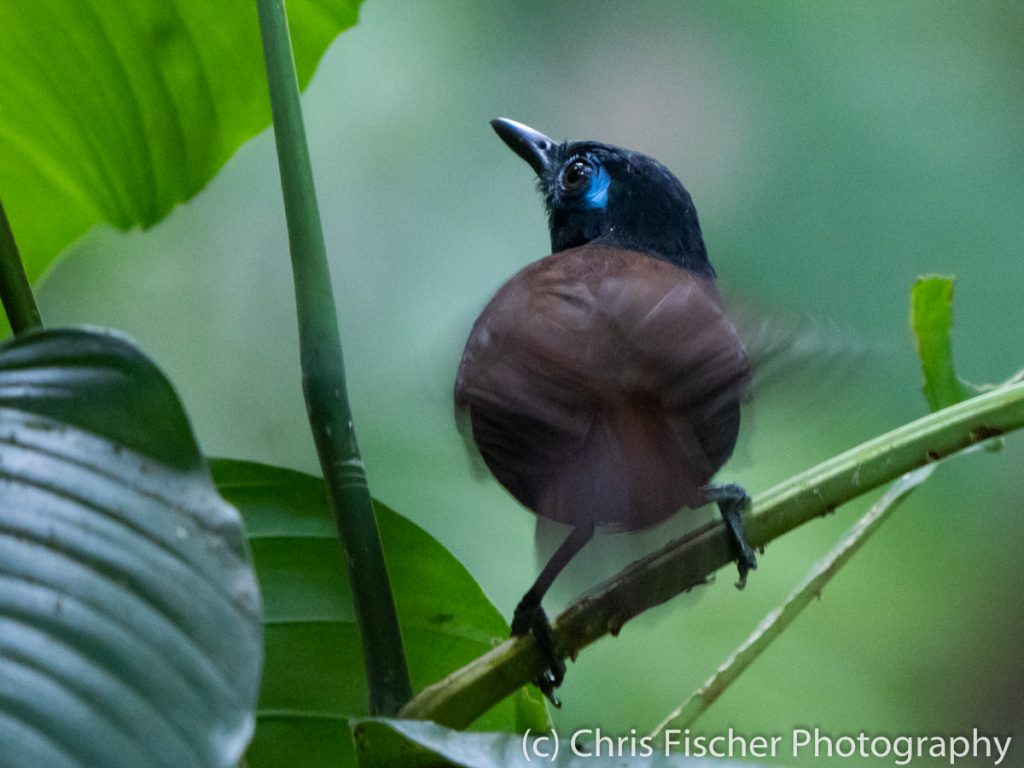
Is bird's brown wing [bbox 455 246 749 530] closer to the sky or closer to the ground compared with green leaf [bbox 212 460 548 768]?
closer to the sky

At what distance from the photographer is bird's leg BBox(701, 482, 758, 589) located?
1026 mm

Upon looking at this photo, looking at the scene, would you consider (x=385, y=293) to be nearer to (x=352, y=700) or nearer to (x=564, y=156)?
(x=564, y=156)

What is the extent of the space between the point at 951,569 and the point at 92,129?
205cm

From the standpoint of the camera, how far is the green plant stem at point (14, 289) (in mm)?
1002

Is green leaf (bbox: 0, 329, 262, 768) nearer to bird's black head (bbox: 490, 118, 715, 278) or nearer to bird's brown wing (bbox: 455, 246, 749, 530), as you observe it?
bird's brown wing (bbox: 455, 246, 749, 530)

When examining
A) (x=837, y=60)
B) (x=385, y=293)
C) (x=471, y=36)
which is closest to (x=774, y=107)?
(x=837, y=60)

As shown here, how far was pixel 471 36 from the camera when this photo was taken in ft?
9.49

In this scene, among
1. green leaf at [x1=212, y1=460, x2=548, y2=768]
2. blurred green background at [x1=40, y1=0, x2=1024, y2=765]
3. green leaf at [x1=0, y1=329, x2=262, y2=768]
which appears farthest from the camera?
blurred green background at [x1=40, y1=0, x2=1024, y2=765]

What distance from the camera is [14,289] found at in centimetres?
101

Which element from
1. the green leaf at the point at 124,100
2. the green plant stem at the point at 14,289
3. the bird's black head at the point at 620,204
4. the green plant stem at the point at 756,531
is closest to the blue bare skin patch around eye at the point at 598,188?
the bird's black head at the point at 620,204

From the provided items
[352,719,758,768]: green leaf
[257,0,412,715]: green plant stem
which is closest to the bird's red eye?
[257,0,412,715]: green plant stem

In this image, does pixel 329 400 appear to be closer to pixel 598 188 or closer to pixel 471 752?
pixel 471 752

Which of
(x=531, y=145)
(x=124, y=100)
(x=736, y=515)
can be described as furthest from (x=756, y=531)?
(x=124, y=100)

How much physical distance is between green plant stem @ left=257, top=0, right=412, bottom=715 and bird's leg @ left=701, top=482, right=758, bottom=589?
0.31 m
